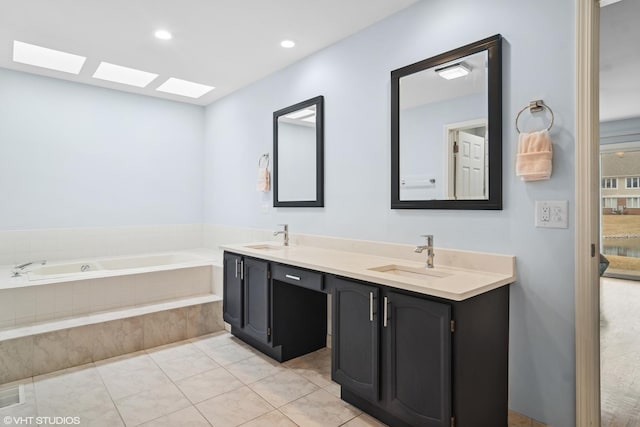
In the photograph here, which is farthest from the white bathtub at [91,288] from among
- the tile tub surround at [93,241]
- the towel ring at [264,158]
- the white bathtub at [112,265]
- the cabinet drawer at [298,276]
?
the cabinet drawer at [298,276]

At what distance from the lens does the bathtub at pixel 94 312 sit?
2.62m

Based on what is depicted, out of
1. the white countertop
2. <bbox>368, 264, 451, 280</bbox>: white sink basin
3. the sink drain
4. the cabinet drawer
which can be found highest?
the white countertop

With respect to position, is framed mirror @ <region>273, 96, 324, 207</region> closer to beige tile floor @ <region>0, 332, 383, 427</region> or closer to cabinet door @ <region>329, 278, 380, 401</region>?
cabinet door @ <region>329, 278, 380, 401</region>

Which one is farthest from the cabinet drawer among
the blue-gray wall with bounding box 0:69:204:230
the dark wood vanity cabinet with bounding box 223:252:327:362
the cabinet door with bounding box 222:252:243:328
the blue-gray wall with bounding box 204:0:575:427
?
the blue-gray wall with bounding box 0:69:204:230

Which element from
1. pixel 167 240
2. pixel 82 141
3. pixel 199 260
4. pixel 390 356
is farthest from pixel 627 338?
pixel 82 141

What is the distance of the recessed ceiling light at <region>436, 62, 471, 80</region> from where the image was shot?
2.16 m

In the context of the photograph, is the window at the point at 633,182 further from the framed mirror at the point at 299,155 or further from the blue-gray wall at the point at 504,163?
the framed mirror at the point at 299,155

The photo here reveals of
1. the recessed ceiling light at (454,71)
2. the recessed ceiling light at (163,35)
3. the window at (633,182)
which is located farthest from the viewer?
the window at (633,182)

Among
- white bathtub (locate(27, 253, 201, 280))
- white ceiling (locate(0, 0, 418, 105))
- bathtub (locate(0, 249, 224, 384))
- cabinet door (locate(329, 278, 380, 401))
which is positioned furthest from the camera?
white bathtub (locate(27, 253, 201, 280))

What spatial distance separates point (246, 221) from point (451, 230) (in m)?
2.52

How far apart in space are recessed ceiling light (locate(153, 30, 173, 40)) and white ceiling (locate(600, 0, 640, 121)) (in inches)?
123

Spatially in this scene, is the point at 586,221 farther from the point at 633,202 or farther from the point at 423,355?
the point at 633,202

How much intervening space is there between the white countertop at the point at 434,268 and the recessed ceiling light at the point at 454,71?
3.46 feet

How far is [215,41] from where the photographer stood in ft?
9.95
